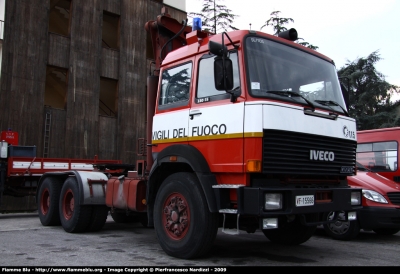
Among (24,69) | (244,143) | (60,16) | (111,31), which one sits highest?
(60,16)

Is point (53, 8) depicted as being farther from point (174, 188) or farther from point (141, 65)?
point (174, 188)

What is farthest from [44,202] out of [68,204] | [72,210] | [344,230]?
[344,230]

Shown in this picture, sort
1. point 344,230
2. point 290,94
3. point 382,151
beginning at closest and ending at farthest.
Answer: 1. point 290,94
2. point 344,230
3. point 382,151

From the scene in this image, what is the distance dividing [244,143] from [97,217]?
4564mm

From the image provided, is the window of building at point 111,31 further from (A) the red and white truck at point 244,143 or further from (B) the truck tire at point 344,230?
(B) the truck tire at point 344,230

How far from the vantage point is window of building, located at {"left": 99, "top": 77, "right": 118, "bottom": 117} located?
18.3 meters

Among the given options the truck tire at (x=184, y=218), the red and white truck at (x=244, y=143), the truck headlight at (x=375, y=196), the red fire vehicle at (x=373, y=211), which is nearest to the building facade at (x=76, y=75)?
the red and white truck at (x=244, y=143)

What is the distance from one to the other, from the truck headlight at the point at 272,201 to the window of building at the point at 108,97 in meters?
14.1

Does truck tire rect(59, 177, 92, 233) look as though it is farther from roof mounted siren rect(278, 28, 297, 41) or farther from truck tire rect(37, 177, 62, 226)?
roof mounted siren rect(278, 28, 297, 41)

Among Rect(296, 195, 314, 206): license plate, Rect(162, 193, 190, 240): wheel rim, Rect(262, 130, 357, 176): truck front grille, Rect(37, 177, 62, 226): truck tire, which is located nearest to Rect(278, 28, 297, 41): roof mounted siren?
Rect(262, 130, 357, 176): truck front grille

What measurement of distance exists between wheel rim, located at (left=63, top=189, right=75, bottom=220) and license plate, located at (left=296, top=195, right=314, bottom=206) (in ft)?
17.5

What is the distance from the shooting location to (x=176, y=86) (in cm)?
654

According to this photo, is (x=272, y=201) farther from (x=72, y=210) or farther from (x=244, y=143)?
(x=72, y=210)

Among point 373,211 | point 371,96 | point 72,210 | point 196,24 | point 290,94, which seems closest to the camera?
point 290,94
